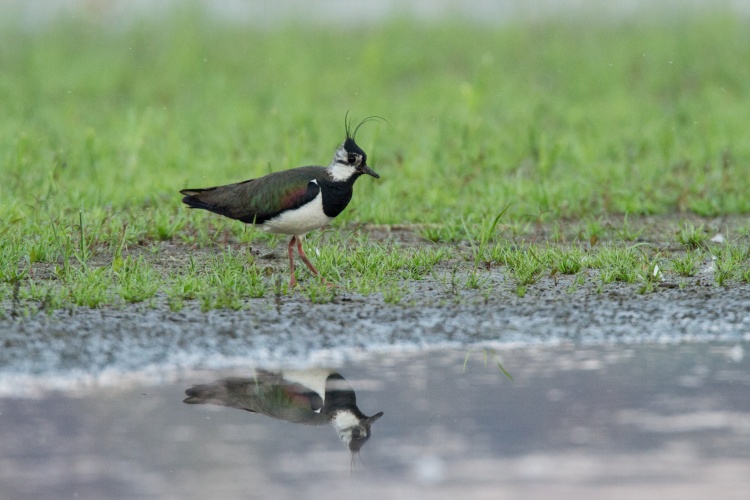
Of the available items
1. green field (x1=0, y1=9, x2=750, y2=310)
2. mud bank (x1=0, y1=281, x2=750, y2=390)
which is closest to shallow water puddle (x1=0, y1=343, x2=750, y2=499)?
mud bank (x1=0, y1=281, x2=750, y2=390)

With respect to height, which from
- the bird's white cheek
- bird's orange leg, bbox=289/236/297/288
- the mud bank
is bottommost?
the mud bank

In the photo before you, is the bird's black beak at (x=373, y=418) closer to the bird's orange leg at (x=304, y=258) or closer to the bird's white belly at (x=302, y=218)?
the bird's orange leg at (x=304, y=258)

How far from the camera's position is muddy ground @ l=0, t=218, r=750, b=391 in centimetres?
570

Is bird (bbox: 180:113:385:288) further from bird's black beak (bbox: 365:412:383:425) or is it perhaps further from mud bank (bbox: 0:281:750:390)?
bird's black beak (bbox: 365:412:383:425)

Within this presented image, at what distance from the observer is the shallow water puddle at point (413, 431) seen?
4.12 meters

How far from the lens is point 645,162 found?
33.9 feet

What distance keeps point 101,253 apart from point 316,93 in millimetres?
5935

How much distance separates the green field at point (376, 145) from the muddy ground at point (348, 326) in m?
0.15

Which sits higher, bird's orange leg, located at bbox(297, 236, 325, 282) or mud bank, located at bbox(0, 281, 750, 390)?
bird's orange leg, located at bbox(297, 236, 325, 282)

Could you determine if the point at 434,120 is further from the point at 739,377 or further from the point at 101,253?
the point at 739,377

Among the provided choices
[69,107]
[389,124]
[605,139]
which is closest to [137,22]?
[69,107]

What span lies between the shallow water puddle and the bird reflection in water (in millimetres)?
11

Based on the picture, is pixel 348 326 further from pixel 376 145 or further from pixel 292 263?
pixel 376 145

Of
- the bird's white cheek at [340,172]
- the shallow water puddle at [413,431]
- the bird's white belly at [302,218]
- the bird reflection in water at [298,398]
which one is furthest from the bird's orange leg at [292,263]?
the bird reflection in water at [298,398]
